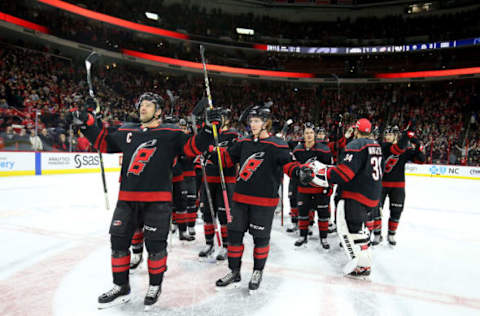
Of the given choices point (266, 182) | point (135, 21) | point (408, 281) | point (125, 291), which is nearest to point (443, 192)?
point (408, 281)

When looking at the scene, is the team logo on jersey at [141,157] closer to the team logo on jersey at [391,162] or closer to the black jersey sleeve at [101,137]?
the black jersey sleeve at [101,137]

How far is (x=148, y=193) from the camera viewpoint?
2629mm

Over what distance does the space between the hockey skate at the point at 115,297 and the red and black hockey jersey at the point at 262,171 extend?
→ 4.39 feet

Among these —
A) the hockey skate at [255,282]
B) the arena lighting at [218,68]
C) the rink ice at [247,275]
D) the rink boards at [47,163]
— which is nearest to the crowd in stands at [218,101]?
the rink boards at [47,163]

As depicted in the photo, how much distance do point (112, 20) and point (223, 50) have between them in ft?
29.8

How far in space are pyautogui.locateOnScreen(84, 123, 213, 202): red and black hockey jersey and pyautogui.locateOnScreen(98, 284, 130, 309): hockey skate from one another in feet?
2.68

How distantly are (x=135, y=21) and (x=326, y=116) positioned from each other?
15746 millimetres

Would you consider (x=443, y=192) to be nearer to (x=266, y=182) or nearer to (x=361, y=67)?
(x=266, y=182)

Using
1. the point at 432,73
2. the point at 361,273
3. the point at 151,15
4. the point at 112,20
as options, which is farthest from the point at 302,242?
the point at 151,15

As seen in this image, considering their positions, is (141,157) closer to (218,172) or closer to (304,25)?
(218,172)

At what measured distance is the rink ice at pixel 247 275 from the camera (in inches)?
108

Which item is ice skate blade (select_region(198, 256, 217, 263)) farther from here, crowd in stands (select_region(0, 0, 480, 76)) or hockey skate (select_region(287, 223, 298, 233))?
crowd in stands (select_region(0, 0, 480, 76))

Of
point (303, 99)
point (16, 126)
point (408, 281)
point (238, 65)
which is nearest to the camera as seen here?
point (408, 281)

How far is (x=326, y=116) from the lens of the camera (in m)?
24.1
